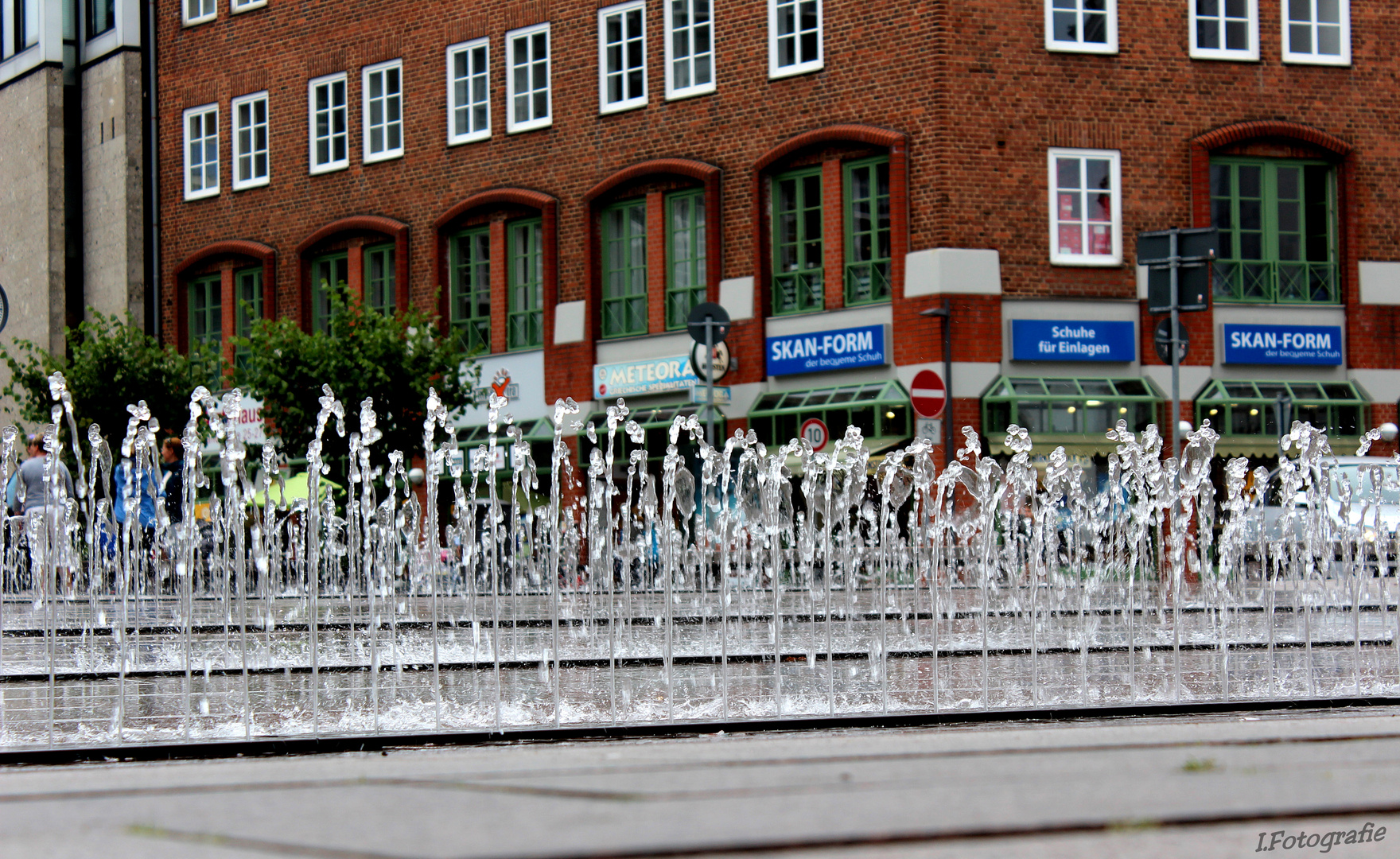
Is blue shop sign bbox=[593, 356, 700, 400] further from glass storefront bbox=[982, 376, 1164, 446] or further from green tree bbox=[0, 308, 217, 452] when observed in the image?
green tree bbox=[0, 308, 217, 452]

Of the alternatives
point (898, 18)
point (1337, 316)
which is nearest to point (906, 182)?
point (898, 18)

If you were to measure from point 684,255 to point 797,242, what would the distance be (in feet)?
8.40

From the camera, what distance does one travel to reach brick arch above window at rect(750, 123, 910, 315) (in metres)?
29.2

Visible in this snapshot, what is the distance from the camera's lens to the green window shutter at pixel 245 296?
133 feet

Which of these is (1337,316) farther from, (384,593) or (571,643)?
(571,643)

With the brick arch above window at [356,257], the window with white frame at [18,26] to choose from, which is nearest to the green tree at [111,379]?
the brick arch above window at [356,257]

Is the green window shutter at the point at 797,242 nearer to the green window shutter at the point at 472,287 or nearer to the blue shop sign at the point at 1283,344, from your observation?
the blue shop sign at the point at 1283,344

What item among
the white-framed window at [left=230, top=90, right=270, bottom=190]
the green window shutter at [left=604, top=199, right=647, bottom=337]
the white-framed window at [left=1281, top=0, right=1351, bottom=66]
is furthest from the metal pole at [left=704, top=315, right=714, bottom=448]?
the white-framed window at [left=230, top=90, right=270, bottom=190]

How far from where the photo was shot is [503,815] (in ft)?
17.3

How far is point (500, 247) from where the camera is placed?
116 feet

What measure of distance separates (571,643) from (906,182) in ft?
54.1

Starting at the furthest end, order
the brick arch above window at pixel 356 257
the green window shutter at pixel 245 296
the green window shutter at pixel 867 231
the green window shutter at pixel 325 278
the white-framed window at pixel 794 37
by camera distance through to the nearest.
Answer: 1. the green window shutter at pixel 245 296
2. the green window shutter at pixel 325 278
3. the brick arch above window at pixel 356 257
4. the white-framed window at pixel 794 37
5. the green window shutter at pixel 867 231

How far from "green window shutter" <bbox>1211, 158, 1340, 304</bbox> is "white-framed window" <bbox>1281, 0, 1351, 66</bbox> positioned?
1690 millimetres

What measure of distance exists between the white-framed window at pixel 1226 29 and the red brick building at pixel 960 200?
0.04 meters
